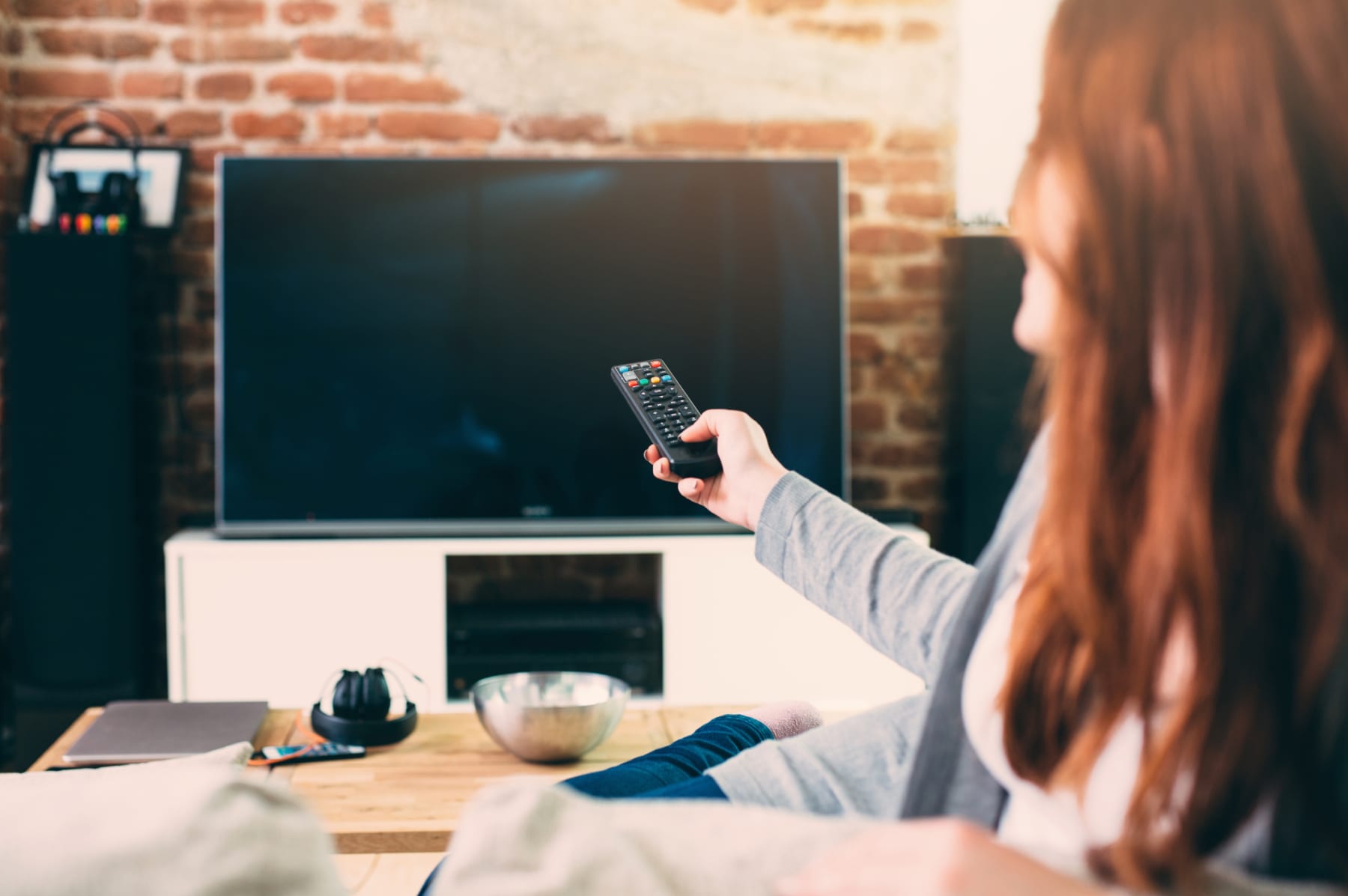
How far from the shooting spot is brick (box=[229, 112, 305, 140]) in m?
2.86

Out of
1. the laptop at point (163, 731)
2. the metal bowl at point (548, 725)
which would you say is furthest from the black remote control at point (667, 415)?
the laptop at point (163, 731)

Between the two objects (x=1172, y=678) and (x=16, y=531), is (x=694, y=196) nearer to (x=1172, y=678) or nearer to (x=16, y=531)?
(x=16, y=531)

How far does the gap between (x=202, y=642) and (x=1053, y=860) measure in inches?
95.2

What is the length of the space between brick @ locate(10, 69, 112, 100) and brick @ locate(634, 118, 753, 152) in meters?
1.29

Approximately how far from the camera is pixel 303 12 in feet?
9.38

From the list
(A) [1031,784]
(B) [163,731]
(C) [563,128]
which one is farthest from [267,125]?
(A) [1031,784]

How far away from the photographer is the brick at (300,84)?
9.39 ft

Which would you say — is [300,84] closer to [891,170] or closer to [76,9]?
[76,9]

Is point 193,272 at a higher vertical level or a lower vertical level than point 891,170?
lower

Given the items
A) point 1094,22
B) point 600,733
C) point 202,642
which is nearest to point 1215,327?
point 1094,22

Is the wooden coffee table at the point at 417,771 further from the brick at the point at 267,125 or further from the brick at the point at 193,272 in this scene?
the brick at the point at 267,125

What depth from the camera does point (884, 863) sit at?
44 centimetres

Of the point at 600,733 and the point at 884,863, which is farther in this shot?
the point at 600,733

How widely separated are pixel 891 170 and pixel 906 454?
0.72 meters
